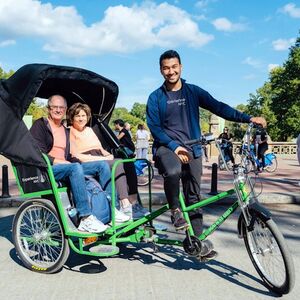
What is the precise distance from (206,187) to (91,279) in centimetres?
638

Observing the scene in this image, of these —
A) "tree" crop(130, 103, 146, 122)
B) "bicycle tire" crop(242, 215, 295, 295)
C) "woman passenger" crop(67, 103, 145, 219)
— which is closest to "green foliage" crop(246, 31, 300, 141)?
"woman passenger" crop(67, 103, 145, 219)

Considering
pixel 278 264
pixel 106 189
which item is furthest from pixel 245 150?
pixel 106 189

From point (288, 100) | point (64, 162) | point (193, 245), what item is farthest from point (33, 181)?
point (288, 100)

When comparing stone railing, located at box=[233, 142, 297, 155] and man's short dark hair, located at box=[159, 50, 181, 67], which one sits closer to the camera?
man's short dark hair, located at box=[159, 50, 181, 67]

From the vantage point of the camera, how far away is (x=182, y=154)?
3945mm

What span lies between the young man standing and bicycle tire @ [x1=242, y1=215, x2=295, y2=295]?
0.41 meters

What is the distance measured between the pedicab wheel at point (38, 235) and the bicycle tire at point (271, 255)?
189 centimetres

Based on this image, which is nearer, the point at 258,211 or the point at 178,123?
the point at 258,211

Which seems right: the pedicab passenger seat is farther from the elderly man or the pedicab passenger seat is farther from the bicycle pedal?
the bicycle pedal

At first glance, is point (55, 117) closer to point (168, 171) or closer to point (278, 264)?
point (168, 171)

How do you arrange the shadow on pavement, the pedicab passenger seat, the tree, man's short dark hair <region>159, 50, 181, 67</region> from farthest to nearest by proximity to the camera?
1. the tree
2. the shadow on pavement
3. the pedicab passenger seat
4. man's short dark hair <region>159, 50, 181, 67</region>

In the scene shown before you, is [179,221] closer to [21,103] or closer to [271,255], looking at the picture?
[271,255]

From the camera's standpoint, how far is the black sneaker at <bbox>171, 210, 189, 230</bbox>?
396cm

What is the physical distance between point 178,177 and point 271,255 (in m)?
1.07
